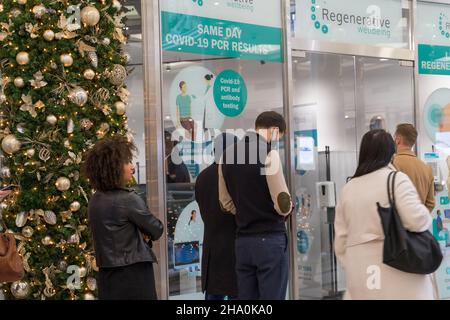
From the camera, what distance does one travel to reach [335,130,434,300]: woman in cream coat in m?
3.33

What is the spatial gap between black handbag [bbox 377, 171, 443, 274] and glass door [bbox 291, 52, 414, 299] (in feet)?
8.34

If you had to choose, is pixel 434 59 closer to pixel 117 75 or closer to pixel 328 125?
pixel 328 125

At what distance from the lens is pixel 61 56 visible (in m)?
4.45

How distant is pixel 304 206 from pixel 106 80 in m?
2.46

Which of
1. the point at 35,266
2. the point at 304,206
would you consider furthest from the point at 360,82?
the point at 35,266

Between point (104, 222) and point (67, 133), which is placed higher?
point (67, 133)

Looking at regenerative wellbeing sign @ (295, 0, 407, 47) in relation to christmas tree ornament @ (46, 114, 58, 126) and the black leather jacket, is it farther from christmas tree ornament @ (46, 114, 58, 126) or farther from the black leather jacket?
the black leather jacket

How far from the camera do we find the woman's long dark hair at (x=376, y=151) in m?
3.44

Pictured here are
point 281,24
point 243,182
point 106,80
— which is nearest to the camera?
point 243,182

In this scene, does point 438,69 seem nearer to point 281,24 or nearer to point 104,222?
point 281,24

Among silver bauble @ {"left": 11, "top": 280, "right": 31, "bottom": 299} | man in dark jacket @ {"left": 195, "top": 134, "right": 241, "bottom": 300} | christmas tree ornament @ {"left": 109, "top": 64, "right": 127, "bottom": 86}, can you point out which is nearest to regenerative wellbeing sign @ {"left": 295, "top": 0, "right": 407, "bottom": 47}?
christmas tree ornament @ {"left": 109, "top": 64, "right": 127, "bottom": 86}

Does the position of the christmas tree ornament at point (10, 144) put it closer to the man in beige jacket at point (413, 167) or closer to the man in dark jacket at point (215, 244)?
the man in dark jacket at point (215, 244)

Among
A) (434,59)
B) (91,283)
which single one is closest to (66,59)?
(91,283)
